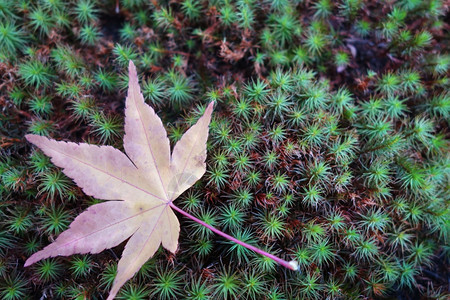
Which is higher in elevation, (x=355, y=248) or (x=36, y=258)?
(x=36, y=258)

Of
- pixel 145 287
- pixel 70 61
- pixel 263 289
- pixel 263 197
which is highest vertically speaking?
pixel 70 61

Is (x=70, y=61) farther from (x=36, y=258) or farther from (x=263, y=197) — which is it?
(x=263, y=197)

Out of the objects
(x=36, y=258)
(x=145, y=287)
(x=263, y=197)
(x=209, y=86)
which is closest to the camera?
(x=36, y=258)

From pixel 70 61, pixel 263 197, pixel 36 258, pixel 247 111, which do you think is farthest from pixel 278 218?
pixel 70 61

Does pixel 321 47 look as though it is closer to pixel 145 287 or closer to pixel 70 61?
pixel 70 61

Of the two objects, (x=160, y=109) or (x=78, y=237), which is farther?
(x=160, y=109)

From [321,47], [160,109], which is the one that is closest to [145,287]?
[160,109]

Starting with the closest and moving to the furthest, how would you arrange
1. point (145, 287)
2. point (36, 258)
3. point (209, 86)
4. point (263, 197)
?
point (36, 258) → point (145, 287) → point (263, 197) → point (209, 86)
